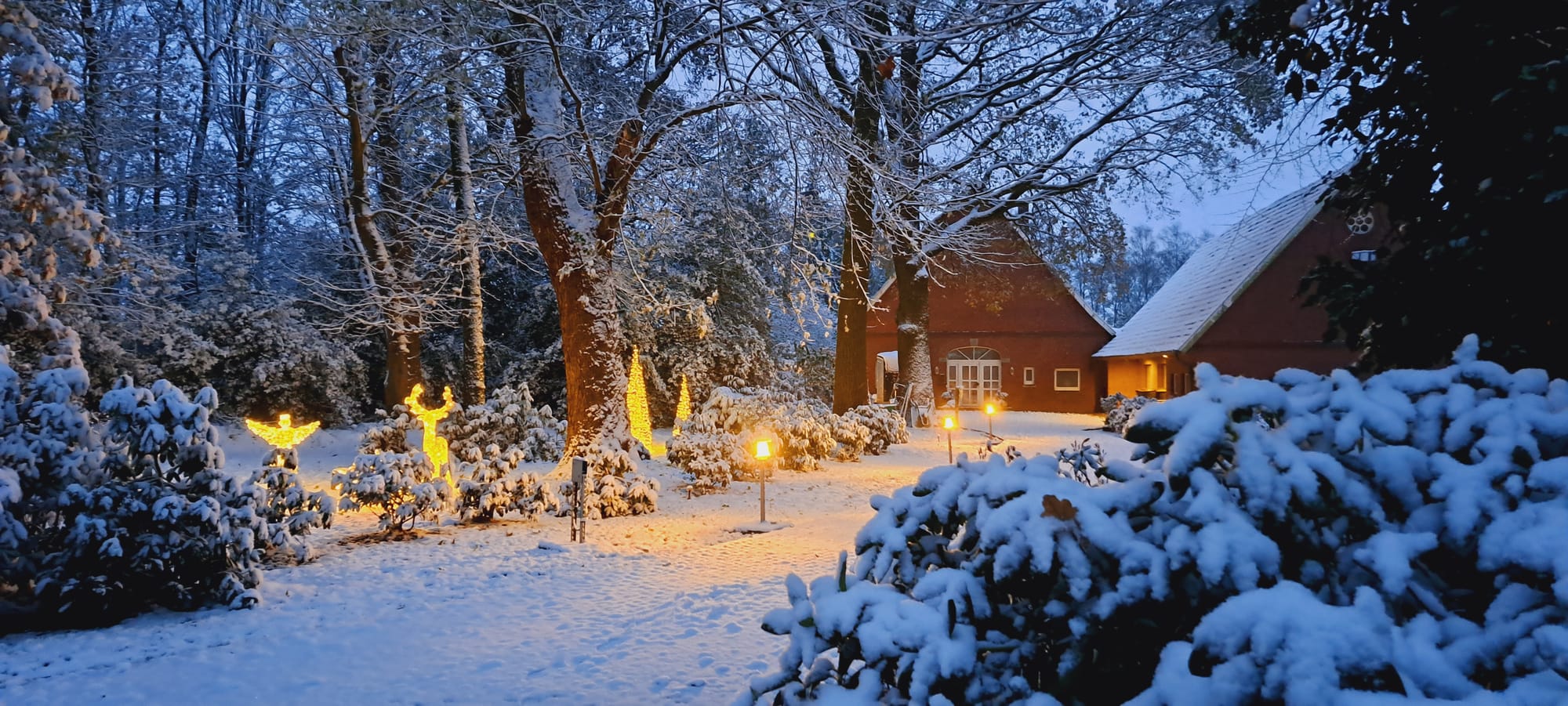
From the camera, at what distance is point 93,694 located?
434 centimetres

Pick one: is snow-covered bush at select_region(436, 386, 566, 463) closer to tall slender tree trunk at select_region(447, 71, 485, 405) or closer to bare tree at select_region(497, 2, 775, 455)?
tall slender tree trunk at select_region(447, 71, 485, 405)

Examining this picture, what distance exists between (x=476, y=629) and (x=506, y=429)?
10.6 m

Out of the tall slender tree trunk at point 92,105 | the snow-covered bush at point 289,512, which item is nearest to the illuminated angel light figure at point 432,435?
the snow-covered bush at point 289,512

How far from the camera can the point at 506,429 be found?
15.7 meters

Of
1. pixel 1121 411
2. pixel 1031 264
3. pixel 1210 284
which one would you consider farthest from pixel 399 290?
pixel 1210 284

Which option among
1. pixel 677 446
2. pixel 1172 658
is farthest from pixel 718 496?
pixel 1172 658

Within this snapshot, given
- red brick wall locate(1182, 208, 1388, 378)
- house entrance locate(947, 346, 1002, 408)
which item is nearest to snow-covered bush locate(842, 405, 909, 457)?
red brick wall locate(1182, 208, 1388, 378)

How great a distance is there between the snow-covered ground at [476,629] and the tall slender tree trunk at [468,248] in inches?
206

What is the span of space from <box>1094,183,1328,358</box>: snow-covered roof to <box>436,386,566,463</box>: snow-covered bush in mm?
15833

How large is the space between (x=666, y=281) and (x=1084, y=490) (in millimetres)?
21060

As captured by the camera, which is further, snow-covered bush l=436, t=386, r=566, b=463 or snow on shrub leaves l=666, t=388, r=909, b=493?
snow-covered bush l=436, t=386, r=566, b=463

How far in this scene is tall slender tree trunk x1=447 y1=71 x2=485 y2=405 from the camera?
1218 centimetres

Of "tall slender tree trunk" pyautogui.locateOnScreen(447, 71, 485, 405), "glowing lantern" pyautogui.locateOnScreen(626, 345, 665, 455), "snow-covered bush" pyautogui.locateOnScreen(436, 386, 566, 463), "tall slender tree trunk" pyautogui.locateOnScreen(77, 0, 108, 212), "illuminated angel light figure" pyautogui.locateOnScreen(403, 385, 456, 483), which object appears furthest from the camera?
"tall slender tree trunk" pyautogui.locateOnScreen(77, 0, 108, 212)

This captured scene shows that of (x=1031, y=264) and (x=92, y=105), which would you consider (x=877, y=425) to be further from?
(x=92, y=105)
